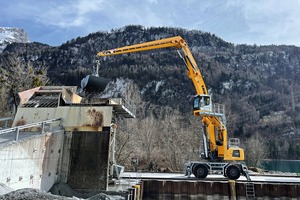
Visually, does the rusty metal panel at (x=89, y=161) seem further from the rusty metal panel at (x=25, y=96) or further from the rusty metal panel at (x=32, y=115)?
the rusty metal panel at (x=25, y=96)

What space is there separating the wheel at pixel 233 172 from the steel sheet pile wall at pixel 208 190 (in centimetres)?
108

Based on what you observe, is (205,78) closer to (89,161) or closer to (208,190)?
(208,190)

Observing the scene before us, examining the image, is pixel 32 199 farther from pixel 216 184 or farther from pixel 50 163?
pixel 216 184

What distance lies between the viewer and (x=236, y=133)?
4793 inches

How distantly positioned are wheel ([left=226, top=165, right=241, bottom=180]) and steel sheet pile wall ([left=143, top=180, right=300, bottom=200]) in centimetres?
108

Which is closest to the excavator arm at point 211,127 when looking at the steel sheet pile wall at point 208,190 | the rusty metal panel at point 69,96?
the steel sheet pile wall at point 208,190

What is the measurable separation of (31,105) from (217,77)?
158844mm

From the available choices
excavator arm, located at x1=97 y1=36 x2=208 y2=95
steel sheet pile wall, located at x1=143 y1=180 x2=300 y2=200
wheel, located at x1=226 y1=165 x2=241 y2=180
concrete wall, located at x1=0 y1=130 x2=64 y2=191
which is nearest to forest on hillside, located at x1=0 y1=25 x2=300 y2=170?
excavator arm, located at x1=97 y1=36 x2=208 y2=95

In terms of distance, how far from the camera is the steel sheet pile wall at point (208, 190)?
51.2 ft

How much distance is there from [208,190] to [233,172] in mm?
2335

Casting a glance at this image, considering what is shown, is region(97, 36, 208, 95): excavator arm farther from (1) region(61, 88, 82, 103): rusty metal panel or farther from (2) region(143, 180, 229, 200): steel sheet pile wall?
(2) region(143, 180, 229, 200): steel sheet pile wall

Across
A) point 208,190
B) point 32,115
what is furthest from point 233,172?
point 32,115

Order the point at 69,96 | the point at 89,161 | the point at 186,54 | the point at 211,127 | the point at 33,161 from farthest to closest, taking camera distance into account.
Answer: the point at 186,54, the point at 211,127, the point at 69,96, the point at 89,161, the point at 33,161

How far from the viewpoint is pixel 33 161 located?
11.9 m
